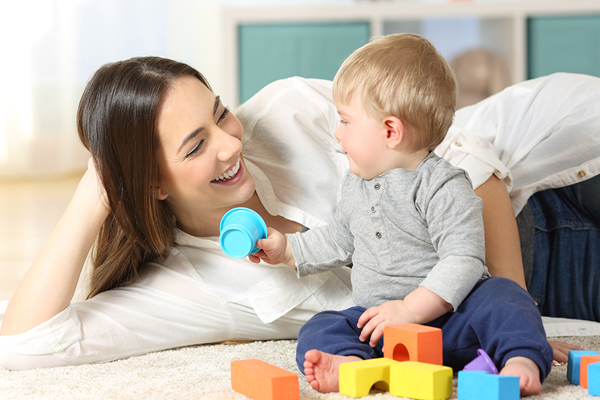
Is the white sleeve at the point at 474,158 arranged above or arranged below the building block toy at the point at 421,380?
above

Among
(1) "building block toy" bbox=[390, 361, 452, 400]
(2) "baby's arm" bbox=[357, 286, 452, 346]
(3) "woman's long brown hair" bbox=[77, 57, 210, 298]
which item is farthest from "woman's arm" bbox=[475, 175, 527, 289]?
(3) "woman's long brown hair" bbox=[77, 57, 210, 298]

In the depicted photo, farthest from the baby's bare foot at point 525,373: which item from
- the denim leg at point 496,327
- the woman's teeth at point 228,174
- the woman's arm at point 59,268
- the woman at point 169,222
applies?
the woman's arm at point 59,268

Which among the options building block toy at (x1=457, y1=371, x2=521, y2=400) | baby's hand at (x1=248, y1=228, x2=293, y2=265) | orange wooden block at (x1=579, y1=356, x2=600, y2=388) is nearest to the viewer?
building block toy at (x1=457, y1=371, x2=521, y2=400)

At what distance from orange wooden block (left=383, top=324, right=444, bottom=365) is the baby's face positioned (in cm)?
26

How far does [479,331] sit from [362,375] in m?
0.18

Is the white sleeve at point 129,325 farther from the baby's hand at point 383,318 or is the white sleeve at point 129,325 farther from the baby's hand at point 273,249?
the baby's hand at point 383,318

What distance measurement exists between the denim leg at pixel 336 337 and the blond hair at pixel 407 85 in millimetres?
282

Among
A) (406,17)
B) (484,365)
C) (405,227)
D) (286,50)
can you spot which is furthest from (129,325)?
(406,17)

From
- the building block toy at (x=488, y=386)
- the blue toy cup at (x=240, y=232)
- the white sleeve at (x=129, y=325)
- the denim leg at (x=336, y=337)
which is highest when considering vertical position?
the blue toy cup at (x=240, y=232)

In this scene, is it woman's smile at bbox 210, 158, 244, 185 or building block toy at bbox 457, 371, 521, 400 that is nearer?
building block toy at bbox 457, 371, 521, 400

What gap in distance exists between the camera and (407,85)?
88 centimetres

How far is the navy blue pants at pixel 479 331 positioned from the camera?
0.75 meters

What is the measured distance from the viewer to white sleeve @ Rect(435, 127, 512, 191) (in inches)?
46.1

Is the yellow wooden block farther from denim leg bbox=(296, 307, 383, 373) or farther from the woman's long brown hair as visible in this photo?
the woman's long brown hair
